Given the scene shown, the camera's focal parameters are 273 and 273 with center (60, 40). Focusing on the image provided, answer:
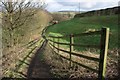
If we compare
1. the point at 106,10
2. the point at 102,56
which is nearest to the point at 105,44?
the point at 102,56

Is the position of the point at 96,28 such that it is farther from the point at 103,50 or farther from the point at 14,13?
the point at 103,50

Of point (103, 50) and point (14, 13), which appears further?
point (14, 13)

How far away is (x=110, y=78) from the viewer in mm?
7461

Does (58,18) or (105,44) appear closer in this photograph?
(105,44)

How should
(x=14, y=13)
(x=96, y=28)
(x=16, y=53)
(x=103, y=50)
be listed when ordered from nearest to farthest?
(x=103, y=50)
(x=16, y=53)
(x=14, y=13)
(x=96, y=28)

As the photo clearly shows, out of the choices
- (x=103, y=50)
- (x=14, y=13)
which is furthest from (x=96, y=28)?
(x=103, y=50)

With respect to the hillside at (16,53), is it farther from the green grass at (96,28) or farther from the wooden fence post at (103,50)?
the green grass at (96,28)

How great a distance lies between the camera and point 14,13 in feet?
78.2

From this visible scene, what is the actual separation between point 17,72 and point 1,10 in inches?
470

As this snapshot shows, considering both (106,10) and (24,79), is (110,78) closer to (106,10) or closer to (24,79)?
(24,79)

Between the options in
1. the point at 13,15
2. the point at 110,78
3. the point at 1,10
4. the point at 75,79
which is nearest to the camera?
the point at 110,78

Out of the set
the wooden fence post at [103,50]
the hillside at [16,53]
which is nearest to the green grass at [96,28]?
the hillside at [16,53]

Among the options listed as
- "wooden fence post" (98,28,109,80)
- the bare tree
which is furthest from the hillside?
"wooden fence post" (98,28,109,80)

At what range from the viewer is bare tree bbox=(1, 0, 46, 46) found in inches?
914
